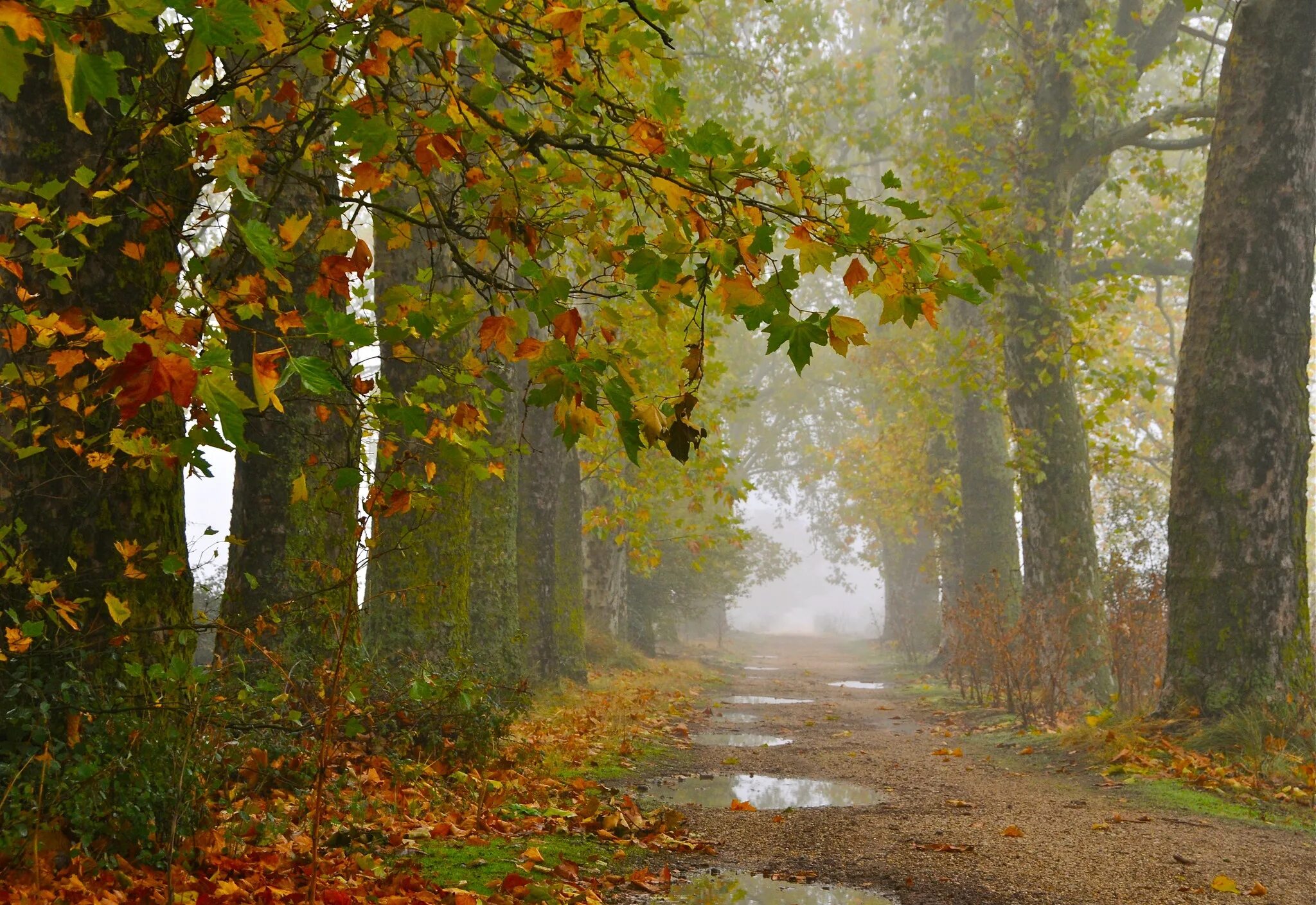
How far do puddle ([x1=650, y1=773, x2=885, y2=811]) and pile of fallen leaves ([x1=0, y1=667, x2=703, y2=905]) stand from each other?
666 millimetres

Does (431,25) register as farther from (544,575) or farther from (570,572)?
(570,572)

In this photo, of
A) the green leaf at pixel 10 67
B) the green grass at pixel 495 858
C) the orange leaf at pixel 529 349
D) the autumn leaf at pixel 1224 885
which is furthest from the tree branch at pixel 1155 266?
Answer: the green leaf at pixel 10 67

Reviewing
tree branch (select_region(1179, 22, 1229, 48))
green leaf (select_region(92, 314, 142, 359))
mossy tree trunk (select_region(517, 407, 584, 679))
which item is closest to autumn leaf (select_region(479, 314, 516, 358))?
green leaf (select_region(92, 314, 142, 359))

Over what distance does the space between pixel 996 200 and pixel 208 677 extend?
3.31 meters

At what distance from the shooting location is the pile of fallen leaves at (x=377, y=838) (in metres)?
3.13

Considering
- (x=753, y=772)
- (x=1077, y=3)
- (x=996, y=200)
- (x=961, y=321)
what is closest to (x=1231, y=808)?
(x=753, y=772)

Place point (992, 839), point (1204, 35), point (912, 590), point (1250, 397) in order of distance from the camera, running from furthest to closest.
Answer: point (912, 590), point (1204, 35), point (1250, 397), point (992, 839)

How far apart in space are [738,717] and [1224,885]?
27.2 feet

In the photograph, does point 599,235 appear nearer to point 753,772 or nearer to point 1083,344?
point 753,772

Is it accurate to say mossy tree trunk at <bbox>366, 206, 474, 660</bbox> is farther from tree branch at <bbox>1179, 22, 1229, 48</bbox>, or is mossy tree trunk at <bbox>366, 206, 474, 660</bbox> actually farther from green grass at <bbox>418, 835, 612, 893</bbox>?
tree branch at <bbox>1179, 22, 1229, 48</bbox>

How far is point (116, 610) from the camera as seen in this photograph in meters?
3.35

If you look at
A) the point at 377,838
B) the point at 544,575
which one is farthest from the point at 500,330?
the point at 544,575

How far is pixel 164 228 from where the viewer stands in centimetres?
361

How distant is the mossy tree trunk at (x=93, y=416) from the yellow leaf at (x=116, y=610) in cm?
9
